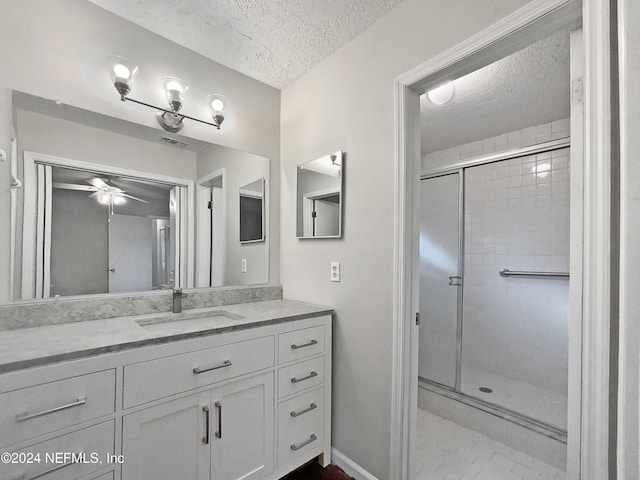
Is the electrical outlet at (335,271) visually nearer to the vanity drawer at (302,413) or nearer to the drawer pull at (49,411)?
the vanity drawer at (302,413)

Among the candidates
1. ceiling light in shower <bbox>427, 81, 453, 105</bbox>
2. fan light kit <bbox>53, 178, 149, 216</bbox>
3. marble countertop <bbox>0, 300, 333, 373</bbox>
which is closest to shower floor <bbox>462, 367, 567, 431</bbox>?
marble countertop <bbox>0, 300, 333, 373</bbox>

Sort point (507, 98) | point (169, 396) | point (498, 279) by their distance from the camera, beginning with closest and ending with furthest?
1. point (169, 396)
2. point (507, 98)
3. point (498, 279)

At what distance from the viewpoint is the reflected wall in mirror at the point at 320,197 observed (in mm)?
1701

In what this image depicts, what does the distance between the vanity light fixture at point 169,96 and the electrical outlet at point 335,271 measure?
3.61 feet

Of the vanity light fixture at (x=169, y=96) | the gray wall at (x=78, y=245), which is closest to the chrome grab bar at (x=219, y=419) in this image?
the gray wall at (x=78, y=245)

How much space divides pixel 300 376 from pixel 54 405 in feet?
3.17

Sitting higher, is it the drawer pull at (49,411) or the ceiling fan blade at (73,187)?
the ceiling fan blade at (73,187)

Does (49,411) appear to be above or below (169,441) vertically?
above

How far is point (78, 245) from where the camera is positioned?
1415mm

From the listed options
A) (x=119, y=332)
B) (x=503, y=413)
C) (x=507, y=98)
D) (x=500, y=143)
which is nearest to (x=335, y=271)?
(x=119, y=332)

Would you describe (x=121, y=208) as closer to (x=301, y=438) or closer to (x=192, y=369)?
(x=192, y=369)

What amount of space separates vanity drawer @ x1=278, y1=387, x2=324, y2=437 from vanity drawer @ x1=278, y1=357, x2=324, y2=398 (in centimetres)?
4

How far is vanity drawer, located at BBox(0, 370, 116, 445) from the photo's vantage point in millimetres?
849

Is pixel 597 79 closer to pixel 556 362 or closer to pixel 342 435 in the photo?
pixel 342 435
